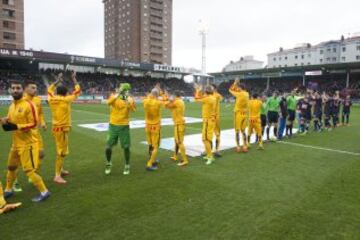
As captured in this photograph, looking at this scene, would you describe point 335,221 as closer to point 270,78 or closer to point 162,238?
point 162,238

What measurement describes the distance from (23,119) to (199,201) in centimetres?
348

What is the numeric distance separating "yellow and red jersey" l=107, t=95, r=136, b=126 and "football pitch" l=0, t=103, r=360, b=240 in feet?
4.38

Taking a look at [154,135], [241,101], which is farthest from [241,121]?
[154,135]

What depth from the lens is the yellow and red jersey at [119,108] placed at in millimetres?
7409

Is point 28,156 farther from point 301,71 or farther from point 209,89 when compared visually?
point 301,71

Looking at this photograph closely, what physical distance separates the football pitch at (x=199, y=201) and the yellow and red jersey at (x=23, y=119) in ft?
3.82

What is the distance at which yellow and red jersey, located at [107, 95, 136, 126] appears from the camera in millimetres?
7409

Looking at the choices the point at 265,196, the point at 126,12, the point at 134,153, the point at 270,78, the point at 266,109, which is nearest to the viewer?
the point at 265,196

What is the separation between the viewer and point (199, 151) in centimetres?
1023

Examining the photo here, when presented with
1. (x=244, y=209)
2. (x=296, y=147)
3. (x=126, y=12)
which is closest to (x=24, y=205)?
(x=244, y=209)

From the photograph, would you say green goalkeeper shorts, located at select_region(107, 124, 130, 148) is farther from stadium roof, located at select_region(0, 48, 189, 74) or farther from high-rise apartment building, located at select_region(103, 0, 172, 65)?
high-rise apartment building, located at select_region(103, 0, 172, 65)

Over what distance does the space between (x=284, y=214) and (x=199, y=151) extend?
5.19m

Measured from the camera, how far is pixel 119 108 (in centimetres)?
744

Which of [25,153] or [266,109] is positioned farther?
[266,109]
